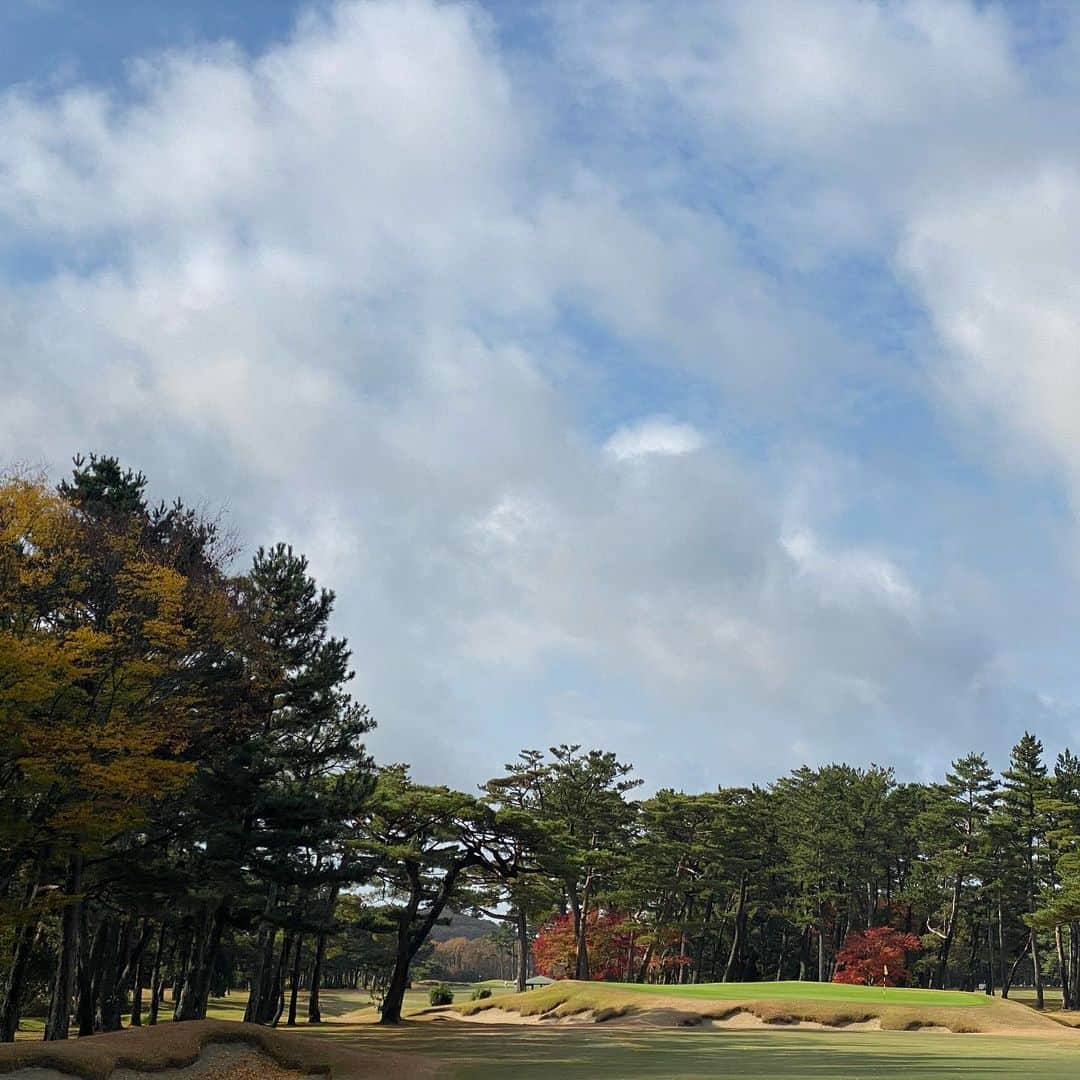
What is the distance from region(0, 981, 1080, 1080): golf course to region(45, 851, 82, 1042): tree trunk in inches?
59.3

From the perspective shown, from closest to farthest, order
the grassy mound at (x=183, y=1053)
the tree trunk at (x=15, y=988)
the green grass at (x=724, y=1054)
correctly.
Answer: the grassy mound at (x=183, y=1053)
the green grass at (x=724, y=1054)
the tree trunk at (x=15, y=988)

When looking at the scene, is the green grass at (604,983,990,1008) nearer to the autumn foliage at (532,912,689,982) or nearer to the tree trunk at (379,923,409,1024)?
the tree trunk at (379,923,409,1024)

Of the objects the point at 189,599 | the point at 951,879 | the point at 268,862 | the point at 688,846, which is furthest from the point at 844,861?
the point at 189,599

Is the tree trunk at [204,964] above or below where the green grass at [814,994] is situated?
above

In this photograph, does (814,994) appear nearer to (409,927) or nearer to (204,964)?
(409,927)

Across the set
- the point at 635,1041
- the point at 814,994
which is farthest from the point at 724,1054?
the point at 814,994

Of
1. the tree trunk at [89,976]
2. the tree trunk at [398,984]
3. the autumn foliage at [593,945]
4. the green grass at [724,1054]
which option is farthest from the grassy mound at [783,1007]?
the tree trunk at [89,976]

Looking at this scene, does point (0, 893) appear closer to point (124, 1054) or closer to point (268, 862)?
point (268, 862)

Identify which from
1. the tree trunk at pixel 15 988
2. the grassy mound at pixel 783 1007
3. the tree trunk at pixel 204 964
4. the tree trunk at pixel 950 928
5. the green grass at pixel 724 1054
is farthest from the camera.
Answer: the tree trunk at pixel 950 928

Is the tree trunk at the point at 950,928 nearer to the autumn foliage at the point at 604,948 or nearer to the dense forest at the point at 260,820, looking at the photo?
the dense forest at the point at 260,820

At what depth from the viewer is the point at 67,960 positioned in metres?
29.1

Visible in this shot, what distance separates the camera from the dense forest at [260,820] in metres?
27.1

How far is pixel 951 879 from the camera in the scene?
255ft

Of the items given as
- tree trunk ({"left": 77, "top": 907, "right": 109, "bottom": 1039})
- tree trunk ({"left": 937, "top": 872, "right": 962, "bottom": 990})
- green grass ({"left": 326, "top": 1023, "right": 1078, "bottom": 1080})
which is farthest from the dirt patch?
tree trunk ({"left": 937, "top": 872, "right": 962, "bottom": 990})
